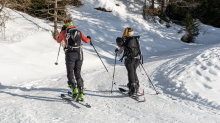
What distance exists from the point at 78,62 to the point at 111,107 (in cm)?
147

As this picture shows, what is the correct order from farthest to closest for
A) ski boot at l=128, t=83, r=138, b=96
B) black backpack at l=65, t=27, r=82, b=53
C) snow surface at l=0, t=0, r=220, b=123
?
1. ski boot at l=128, t=83, r=138, b=96
2. black backpack at l=65, t=27, r=82, b=53
3. snow surface at l=0, t=0, r=220, b=123

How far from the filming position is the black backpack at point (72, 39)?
4488 mm

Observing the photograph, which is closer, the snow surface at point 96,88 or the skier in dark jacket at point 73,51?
the snow surface at point 96,88

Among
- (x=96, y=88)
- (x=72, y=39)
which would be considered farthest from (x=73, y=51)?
(x=96, y=88)

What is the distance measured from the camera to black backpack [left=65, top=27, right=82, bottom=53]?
449 cm

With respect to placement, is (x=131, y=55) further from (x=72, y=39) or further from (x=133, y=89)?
(x=72, y=39)

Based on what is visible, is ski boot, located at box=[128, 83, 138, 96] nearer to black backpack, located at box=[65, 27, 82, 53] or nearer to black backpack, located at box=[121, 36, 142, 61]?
black backpack, located at box=[121, 36, 142, 61]

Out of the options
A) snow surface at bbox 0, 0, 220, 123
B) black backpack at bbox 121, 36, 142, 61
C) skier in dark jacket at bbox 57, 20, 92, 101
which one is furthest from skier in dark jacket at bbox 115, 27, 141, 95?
skier in dark jacket at bbox 57, 20, 92, 101

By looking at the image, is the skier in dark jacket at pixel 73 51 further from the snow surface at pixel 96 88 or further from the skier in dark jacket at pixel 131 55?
the skier in dark jacket at pixel 131 55

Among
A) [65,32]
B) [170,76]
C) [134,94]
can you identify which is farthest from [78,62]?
[170,76]

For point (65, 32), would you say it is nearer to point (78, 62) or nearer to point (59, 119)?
point (78, 62)

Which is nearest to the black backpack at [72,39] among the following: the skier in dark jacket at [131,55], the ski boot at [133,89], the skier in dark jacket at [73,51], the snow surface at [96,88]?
the skier in dark jacket at [73,51]

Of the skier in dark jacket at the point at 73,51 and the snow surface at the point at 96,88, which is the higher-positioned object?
the skier in dark jacket at the point at 73,51

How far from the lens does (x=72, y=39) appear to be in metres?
4.48
